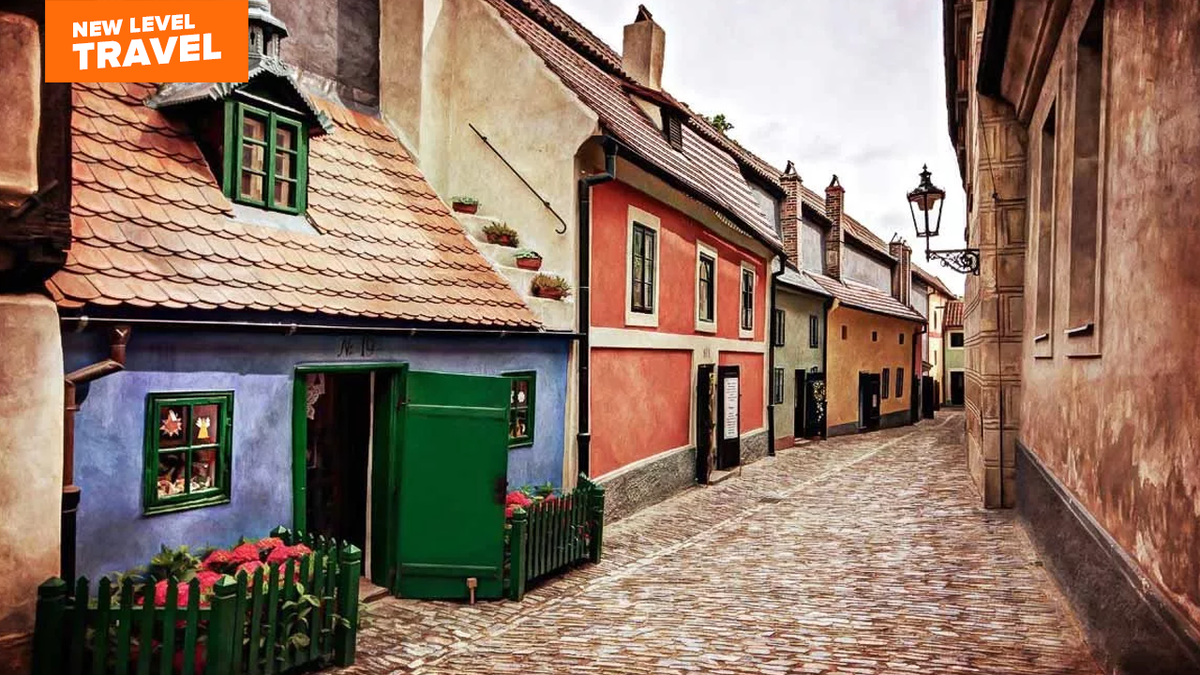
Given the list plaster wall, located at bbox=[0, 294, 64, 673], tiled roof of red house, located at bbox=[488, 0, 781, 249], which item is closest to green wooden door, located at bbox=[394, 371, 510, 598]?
plaster wall, located at bbox=[0, 294, 64, 673]

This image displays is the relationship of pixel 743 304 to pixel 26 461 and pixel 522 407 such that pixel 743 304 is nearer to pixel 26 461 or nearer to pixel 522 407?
pixel 522 407

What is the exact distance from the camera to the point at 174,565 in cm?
621

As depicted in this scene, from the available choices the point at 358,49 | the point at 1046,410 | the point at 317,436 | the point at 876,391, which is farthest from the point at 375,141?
the point at 876,391

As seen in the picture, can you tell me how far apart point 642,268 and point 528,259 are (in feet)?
10.5

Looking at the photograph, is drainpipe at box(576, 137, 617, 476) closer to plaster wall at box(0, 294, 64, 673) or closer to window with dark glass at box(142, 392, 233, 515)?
window with dark glass at box(142, 392, 233, 515)

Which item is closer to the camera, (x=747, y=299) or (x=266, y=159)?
(x=266, y=159)

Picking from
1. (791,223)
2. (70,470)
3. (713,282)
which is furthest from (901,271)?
(70,470)

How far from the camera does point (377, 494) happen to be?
873 cm

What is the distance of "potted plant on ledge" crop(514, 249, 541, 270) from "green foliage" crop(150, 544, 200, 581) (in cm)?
591

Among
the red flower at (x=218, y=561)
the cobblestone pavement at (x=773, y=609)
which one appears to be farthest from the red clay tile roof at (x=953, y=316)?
the red flower at (x=218, y=561)

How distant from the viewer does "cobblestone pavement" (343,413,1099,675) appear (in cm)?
673

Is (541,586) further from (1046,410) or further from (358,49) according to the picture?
(358,49)

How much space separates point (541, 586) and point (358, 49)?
22.3ft

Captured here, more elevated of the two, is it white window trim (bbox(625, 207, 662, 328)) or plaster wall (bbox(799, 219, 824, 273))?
plaster wall (bbox(799, 219, 824, 273))
